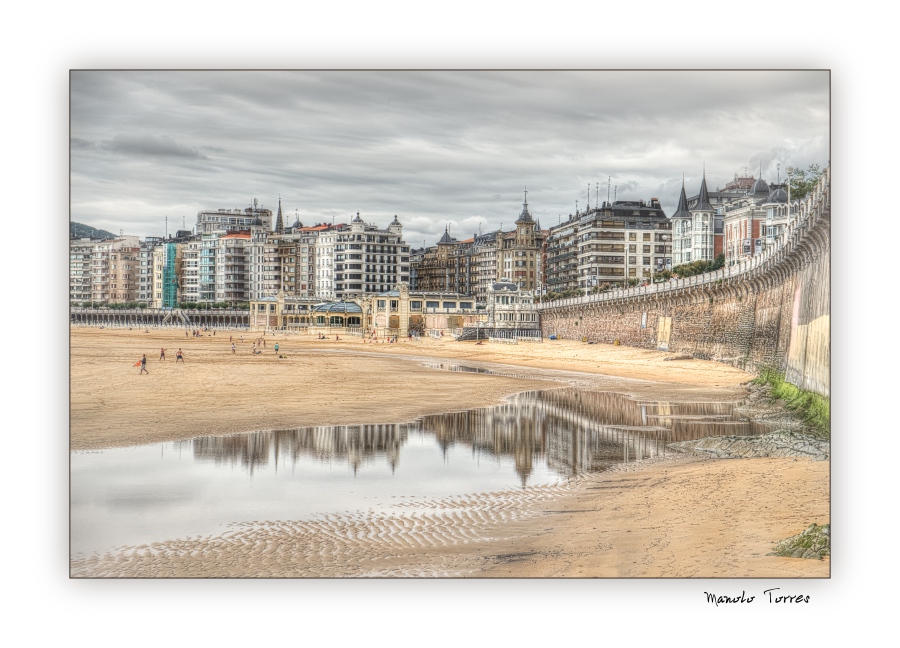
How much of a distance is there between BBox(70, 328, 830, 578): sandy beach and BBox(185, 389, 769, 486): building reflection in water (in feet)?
1.31

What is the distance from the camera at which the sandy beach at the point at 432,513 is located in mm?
7082

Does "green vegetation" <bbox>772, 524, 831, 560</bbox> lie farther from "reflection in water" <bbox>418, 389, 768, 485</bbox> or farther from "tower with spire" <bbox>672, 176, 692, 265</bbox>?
"tower with spire" <bbox>672, 176, 692, 265</bbox>

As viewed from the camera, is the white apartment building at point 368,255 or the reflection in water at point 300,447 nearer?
the reflection in water at point 300,447

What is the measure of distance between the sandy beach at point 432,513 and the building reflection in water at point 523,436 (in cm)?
40

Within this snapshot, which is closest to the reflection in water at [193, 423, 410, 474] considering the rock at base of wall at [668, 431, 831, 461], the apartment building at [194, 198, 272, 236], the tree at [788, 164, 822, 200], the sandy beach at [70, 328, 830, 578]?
→ the sandy beach at [70, 328, 830, 578]

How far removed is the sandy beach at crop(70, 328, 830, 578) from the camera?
708cm

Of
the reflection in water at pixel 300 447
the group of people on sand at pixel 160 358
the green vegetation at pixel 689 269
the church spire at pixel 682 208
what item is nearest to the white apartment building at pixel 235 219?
the group of people on sand at pixel 160 358

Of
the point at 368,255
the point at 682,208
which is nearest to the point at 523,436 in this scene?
the point at 368,255

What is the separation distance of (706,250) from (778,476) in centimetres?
722

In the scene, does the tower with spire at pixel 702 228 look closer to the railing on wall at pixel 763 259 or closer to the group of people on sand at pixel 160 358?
the railing on wall at pixel 763 259
